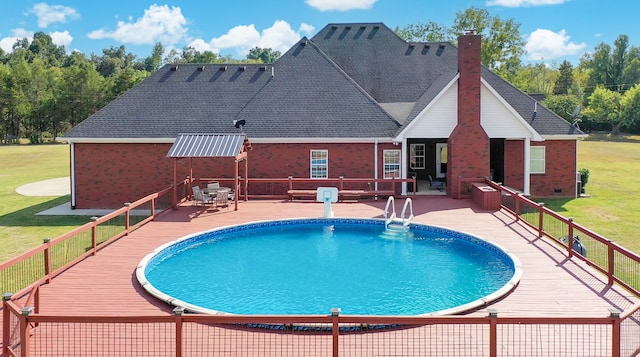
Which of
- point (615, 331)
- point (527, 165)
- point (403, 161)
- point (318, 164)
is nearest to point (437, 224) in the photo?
point (403, 161)

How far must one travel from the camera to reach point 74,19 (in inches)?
4685

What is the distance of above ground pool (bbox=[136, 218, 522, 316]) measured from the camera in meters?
11.7

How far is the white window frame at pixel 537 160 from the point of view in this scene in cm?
2584

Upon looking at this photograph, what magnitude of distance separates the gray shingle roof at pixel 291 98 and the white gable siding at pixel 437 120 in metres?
0.87

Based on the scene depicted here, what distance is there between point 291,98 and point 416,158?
7.46 m

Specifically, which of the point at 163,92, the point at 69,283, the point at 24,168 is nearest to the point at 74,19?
the point at 24,168

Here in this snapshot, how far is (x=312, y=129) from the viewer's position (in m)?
24.3

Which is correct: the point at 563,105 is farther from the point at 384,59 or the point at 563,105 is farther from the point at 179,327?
the point at 179,327

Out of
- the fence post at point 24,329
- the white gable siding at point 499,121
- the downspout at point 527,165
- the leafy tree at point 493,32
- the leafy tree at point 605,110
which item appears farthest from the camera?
the leafy tree at point 605,110

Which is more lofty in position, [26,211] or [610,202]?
[610,202]

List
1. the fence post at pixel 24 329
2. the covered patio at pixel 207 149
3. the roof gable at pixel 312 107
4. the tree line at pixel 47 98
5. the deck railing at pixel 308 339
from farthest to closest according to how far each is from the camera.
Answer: the tree line at pixel 47 98, the roof gable at pixel 312 107, the covered patio at pixel 207 149, the deck railing at pixel 308 339, the fence post at pixel 24 329

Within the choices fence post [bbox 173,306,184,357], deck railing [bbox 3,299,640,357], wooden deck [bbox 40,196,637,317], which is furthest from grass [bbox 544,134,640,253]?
fence post [bbox 173,306,184,357]

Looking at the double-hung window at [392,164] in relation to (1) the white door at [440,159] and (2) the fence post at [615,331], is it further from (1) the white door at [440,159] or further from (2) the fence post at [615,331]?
(2) the fence post at [615,331]

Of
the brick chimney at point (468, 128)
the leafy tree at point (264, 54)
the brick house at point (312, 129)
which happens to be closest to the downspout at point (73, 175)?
the brick house at point (312, 129)
